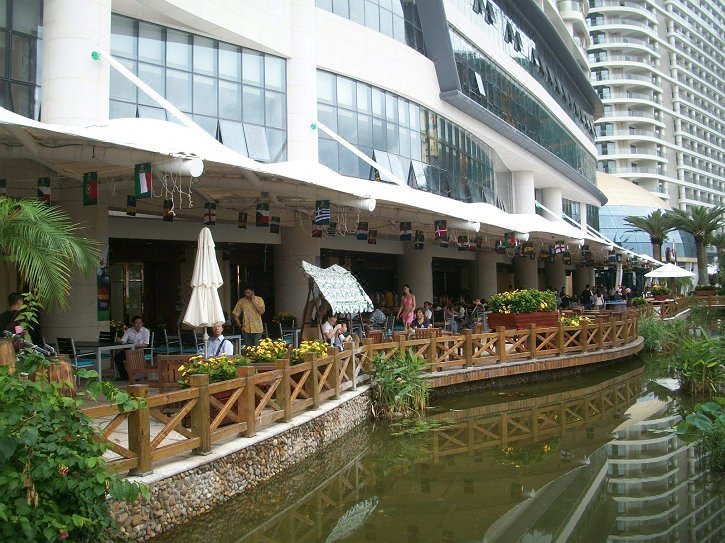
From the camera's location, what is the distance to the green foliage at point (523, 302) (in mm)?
18875

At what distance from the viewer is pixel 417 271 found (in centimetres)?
2833

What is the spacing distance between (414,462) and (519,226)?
14.6 m

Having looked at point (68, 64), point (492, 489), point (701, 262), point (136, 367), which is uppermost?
point (68, 64)

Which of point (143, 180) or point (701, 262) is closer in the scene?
point (143, 180)

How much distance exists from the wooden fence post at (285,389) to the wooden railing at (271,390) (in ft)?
0.05

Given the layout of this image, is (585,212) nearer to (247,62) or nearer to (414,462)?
(247,62)

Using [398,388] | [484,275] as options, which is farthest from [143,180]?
[484,275]

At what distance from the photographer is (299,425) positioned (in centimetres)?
1009

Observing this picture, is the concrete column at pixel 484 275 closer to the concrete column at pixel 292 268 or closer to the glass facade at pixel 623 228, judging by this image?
the concrete column at pixel 292 268

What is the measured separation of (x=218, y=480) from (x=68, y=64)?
9985 mm

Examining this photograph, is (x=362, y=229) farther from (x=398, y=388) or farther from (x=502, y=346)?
(x=398, y=388)

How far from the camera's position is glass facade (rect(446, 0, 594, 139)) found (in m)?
31.5

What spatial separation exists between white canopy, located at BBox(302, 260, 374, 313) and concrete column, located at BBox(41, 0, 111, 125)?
18.1 feet

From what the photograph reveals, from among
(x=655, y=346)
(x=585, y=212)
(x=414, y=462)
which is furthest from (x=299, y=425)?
(x=585, y=212)
